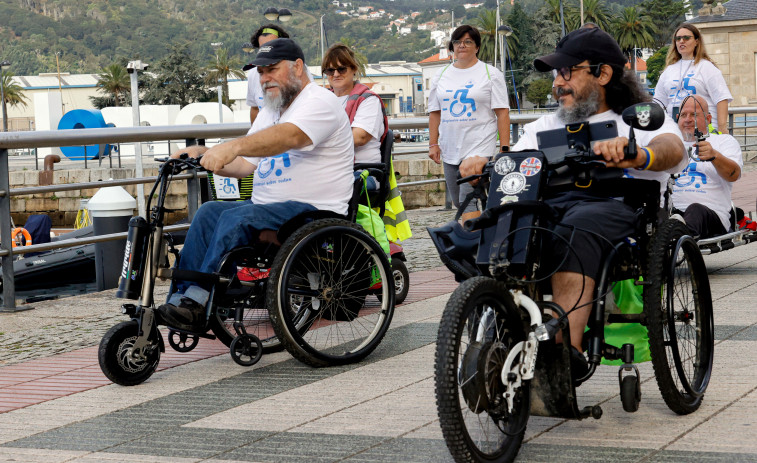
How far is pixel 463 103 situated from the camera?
8.14m

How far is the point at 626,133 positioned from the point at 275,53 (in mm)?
1947

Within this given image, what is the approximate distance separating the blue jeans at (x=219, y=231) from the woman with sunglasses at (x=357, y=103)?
122 cm

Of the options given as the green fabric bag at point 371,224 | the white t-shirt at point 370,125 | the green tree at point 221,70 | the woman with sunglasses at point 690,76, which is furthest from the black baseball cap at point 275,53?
the green tree at point 221,70

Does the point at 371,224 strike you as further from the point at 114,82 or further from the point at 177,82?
the point at 114,82

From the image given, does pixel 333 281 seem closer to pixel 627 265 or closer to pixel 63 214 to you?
pixel 627 265

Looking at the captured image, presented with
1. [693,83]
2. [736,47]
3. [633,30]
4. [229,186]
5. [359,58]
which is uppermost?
[633,30]

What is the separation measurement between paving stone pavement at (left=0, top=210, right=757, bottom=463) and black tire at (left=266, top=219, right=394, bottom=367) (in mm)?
111

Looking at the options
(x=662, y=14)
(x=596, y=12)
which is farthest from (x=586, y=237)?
(x=662, y=14)

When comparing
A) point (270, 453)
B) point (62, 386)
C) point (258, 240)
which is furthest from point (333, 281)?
point (270, 453)

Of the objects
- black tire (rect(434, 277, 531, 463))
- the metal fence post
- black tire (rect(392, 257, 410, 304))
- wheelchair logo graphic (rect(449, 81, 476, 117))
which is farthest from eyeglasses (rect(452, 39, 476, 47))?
black tire (rect(434, 277, 531, 463))

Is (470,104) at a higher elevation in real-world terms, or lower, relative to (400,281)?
higher

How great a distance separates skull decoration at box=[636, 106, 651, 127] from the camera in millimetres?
3480

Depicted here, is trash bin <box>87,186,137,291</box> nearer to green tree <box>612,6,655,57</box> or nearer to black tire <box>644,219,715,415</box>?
black tire <box>644,219,715,415</box>

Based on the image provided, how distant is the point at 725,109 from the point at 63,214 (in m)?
31.3
